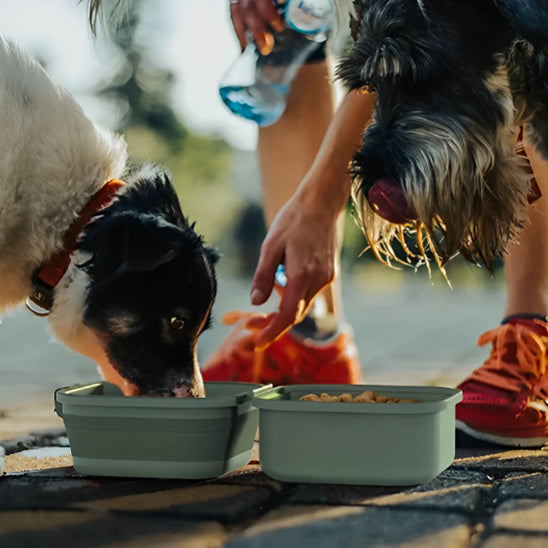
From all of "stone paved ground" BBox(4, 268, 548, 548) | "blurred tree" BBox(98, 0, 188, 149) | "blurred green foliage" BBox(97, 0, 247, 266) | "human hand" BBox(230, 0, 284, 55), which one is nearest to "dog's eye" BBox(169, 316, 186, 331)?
"stone paved ground" BBox(4, 268, 548, 548)

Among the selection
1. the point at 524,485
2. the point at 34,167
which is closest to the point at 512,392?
the point at 524,485

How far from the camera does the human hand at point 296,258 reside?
2.45 meters

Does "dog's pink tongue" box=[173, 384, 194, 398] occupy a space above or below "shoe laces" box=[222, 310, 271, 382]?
below

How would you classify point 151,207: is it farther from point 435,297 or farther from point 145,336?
point 435,297

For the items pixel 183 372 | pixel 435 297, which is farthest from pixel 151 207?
pixel 435 297

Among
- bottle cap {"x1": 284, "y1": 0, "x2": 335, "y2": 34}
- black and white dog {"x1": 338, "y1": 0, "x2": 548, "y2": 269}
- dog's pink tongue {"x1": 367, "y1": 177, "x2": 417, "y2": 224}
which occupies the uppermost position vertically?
bottle cap {"x1": 284, "y1": 0, "x2": 335, "y2": 34}

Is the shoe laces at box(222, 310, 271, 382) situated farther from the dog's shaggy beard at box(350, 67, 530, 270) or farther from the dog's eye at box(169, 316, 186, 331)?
the dog's shaggy beard at box(350, 67, 530, 270)

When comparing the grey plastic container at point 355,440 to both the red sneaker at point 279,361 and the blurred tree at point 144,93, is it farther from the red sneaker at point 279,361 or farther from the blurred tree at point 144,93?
the blurred tree at point 144,93

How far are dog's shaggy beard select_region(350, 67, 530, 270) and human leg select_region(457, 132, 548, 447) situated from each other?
135 millimetres

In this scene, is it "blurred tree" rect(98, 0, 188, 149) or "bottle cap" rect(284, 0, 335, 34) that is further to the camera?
"blurred tree" rect(98, 0, 188, 149)

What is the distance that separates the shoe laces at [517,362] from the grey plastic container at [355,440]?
1.98ft

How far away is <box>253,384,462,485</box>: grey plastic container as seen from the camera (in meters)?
1.90

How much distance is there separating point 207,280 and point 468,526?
3.55ft

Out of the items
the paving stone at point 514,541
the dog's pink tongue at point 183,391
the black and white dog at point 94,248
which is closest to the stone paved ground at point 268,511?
the paving stone at point 514,541
